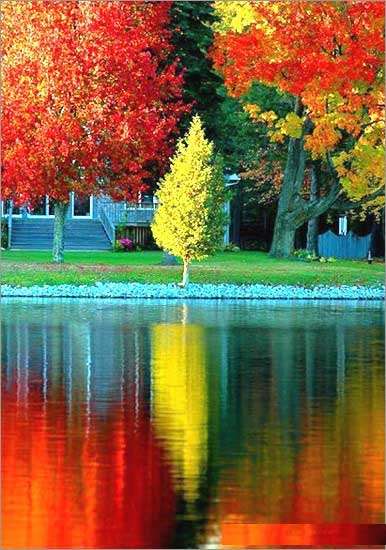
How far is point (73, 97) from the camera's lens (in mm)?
42375

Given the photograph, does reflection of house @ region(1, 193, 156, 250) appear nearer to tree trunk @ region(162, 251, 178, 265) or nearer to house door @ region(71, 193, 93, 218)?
house door @ region(71, 193, 93, 218)

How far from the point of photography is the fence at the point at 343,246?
188 feet

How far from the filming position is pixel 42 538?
32.8 ft

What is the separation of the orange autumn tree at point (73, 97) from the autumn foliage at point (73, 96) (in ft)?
Answer: 0.08

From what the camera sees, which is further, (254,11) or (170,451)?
(254,11)

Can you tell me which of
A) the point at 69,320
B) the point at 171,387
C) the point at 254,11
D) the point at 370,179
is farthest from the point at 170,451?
the point at 370,179

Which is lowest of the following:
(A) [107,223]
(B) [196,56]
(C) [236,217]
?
(A) [107,223]

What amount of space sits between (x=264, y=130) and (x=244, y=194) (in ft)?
20.5

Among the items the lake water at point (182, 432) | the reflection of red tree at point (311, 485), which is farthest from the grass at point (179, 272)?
the reflection of red tree at point (311, 485)

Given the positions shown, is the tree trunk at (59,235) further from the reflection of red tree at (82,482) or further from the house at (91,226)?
the reflection of red tree at (82,482)

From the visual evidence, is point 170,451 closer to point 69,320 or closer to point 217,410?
point 217,410

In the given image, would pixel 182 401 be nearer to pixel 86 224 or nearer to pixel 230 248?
pixel 230 248

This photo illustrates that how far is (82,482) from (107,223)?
46.4m

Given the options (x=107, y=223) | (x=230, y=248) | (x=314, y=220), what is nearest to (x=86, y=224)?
(x=107, y=223)
